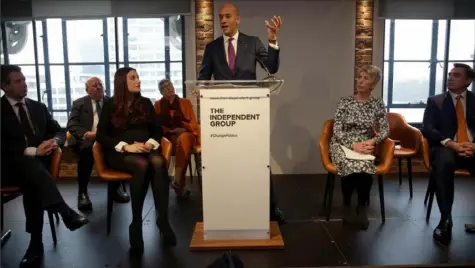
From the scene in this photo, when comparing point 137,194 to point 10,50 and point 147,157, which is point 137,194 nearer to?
point 147,157

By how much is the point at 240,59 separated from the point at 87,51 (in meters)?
3.31

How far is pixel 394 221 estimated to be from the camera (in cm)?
378

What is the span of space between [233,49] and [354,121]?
121 cm

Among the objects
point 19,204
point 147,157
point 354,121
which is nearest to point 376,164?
point 354,121

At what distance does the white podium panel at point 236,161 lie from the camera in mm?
2961

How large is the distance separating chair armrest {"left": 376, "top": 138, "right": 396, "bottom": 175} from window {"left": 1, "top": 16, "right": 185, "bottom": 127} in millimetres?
3025

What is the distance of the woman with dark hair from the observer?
318 centimetres

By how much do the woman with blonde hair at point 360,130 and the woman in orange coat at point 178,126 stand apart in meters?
1.64

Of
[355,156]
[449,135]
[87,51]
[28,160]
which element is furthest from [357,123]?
[87,51]

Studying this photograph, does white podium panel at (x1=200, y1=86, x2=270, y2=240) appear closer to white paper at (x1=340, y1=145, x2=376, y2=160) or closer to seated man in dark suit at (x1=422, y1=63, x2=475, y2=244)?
white paper at (x1=340, y1=145, x2=376, y2=160)

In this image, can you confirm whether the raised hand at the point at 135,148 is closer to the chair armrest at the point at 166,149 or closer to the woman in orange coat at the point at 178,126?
the chair armrest at the point at 166,149

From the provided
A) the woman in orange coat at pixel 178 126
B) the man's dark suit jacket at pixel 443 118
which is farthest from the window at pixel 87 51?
the man's dark suit jacket at pixel 443 118

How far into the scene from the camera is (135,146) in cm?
326

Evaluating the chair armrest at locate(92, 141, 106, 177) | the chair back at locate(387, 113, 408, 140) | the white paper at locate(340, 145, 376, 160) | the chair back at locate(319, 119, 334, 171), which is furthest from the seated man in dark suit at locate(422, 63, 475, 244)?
the chair armrest at locate(92, 141, 106, 177)
